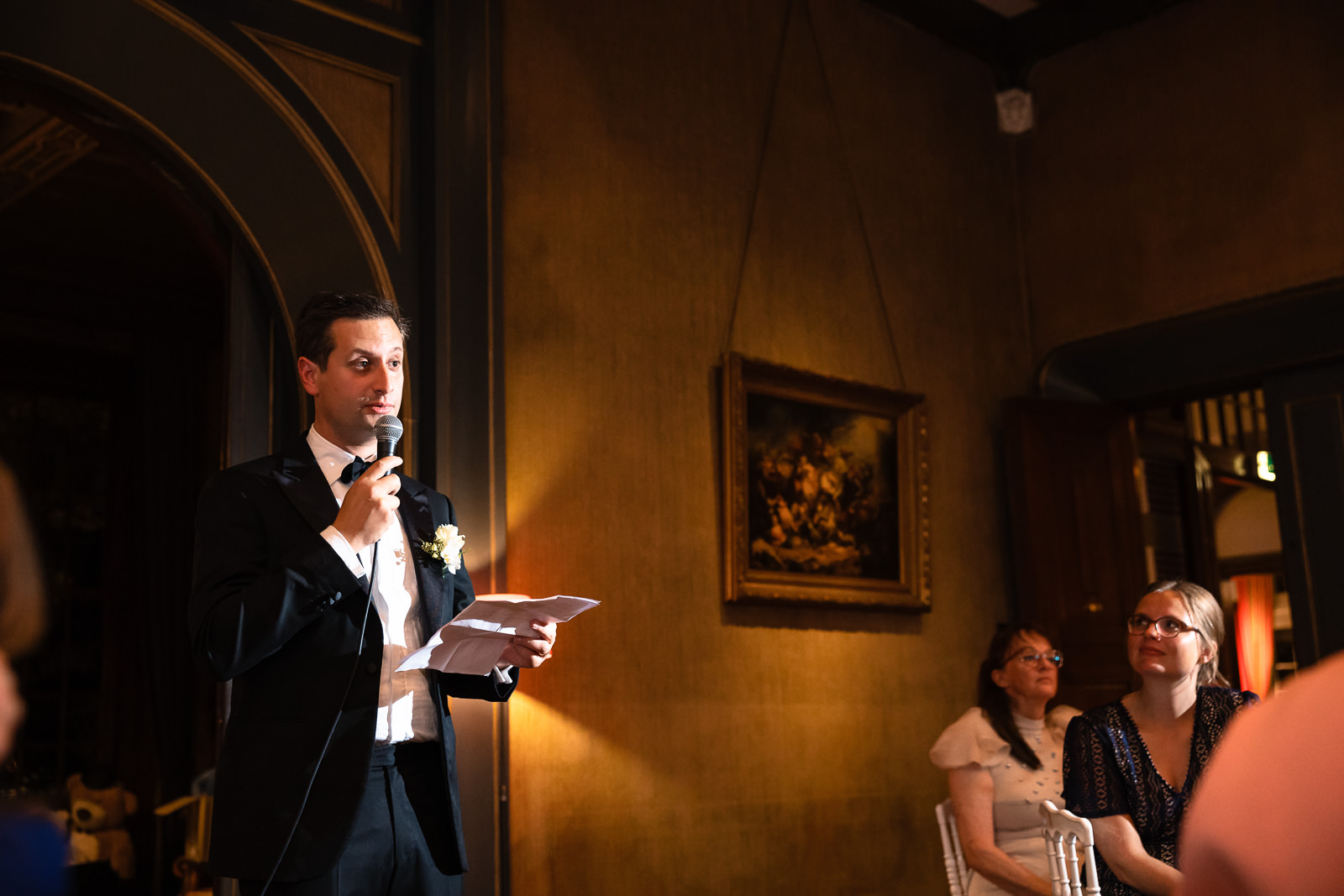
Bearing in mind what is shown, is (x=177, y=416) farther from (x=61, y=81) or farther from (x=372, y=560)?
(x=372, y=560)

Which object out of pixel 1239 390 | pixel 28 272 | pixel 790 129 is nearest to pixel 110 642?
pixel 28 272

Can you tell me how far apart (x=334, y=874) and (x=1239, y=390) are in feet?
18.2

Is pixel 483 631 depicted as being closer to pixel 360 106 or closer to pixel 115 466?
pixel 360 106

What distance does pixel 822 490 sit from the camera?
539 cm

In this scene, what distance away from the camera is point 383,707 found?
85.1 inches

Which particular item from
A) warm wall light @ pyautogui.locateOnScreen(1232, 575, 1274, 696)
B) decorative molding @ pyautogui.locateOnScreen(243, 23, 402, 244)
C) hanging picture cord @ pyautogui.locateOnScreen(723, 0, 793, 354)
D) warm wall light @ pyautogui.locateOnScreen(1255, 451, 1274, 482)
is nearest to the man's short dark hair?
decorative molding @ pyautogui.locateOnScreen(243, 23, 402, 244)

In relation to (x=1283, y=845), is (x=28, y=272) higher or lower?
higher

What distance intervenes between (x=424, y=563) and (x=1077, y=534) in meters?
4.56

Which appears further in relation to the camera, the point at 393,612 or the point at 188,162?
the point at 188,162

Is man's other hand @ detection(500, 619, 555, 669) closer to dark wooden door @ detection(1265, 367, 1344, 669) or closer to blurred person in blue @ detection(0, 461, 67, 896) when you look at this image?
blurred person in blue @ detection(0, 461, 67, 896)

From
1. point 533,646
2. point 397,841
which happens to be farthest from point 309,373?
point 397,841

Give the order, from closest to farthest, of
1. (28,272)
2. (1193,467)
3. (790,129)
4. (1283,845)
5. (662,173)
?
1. (1283,845)
2. (662,173)
3. (790,129)
4. (28,272)
5. (1193,467)

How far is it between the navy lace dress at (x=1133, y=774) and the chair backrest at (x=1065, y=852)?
25 centimetres

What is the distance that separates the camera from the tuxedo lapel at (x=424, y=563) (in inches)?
90.8
